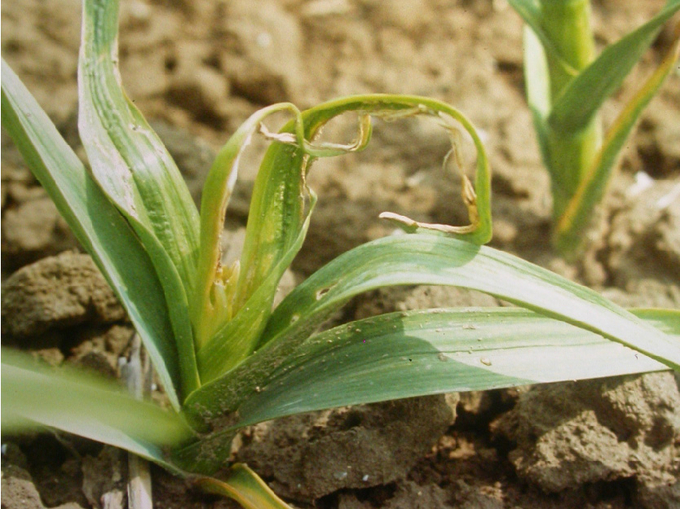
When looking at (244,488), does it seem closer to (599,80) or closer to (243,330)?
(243,330)

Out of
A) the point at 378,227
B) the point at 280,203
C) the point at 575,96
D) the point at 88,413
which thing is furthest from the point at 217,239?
the point at 575,96

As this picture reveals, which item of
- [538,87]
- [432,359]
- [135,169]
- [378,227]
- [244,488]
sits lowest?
[244,488]

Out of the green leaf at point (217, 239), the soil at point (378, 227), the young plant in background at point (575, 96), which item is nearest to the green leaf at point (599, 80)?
the young plant in background at point (575, 96)

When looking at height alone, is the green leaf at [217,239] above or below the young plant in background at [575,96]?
below

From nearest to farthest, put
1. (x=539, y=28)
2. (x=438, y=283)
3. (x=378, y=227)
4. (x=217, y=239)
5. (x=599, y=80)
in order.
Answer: (x=438, y=283), (x=217, y=239), (x=599, y=80), (x=539, y=28), (x=378, y=227)

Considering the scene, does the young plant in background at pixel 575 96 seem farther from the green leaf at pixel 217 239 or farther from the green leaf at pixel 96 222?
the green leaf at pixel 96 222

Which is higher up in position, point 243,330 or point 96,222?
point 96,222

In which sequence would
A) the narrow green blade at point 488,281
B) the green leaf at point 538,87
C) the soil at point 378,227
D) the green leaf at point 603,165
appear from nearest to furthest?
the narrow green blade at point 488,281 < the soil at point 378,227 < the green leaf at point 603,165 < the green leaf at point 538,87
